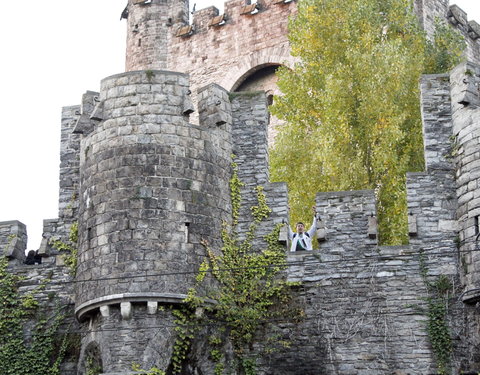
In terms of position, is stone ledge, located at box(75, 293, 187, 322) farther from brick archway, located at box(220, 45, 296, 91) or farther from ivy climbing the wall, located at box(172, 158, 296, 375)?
brick archway, located at box(220, 45, 296, 91)

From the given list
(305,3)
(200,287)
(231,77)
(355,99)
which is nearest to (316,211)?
(200,287)

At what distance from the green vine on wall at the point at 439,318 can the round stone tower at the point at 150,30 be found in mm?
19696

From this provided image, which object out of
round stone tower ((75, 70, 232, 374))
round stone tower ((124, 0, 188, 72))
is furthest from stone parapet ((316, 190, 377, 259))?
round stone tower ((124, 0, 188, 72))

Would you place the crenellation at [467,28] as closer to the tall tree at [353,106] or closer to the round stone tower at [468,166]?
the tall tree at [353,106]

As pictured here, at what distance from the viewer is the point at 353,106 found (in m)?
27.0

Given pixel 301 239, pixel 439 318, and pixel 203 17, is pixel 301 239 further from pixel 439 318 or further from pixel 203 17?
pixel 203 17

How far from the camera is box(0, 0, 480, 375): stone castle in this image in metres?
19.0

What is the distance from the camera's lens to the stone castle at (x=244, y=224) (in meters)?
19.0

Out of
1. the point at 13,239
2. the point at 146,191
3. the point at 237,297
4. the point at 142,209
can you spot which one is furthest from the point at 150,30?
the point at 237,297

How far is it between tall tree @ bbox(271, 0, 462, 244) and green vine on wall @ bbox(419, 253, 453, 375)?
13.8 feet

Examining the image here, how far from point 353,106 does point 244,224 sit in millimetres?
7379

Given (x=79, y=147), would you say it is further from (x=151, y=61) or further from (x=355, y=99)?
(x=151, y=61)

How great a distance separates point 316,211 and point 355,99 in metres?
7.56

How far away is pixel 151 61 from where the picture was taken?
37.6 metres
